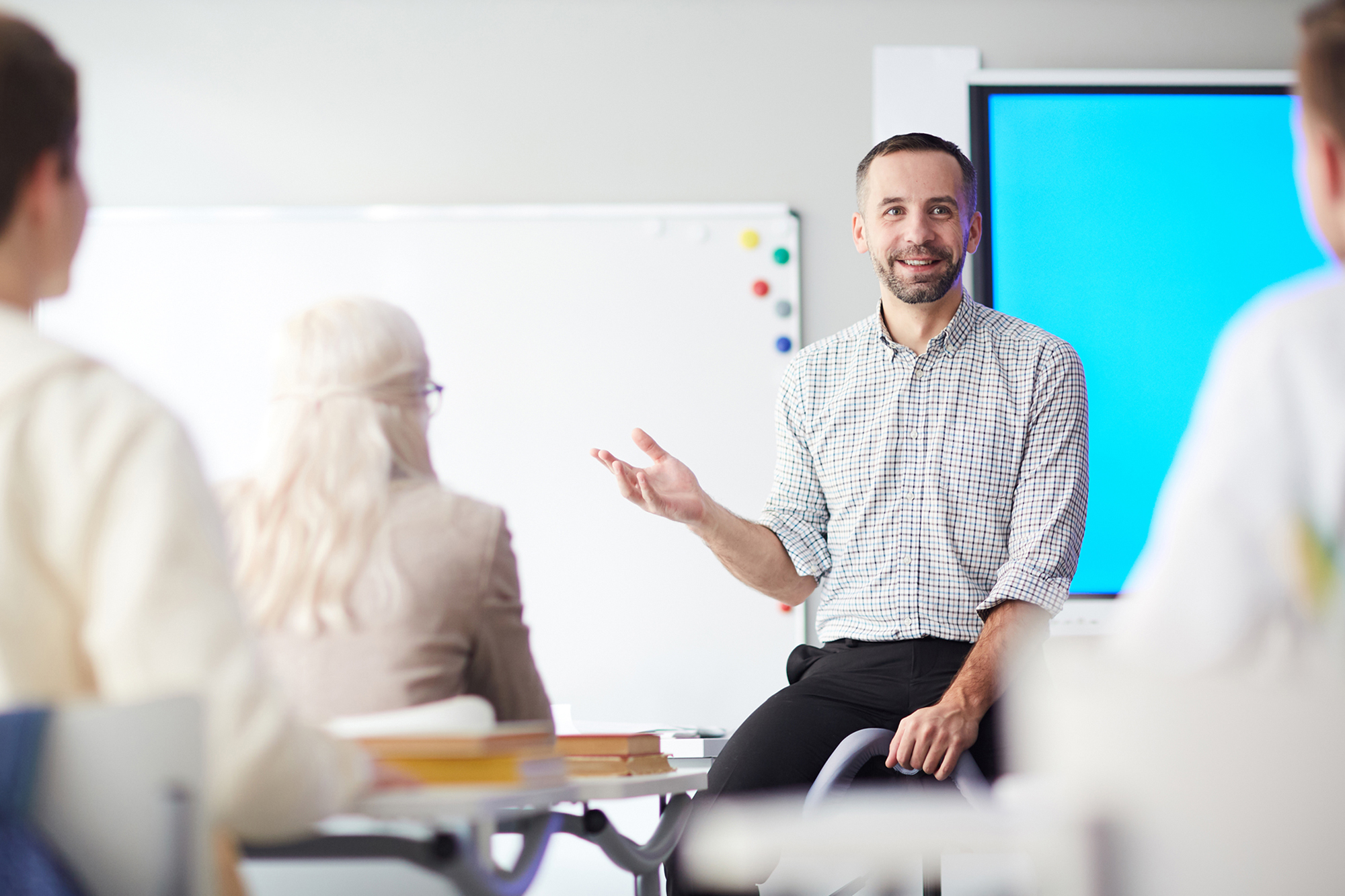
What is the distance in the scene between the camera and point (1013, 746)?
1926 millimetres

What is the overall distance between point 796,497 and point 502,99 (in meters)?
1.63

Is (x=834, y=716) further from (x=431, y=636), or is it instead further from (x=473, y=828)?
(x=473, y=828)

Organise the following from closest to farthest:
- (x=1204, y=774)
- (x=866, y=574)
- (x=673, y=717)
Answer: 1. (x=1204, y=774)
2. (x=866, y=574)
3. (x=673, y=717)

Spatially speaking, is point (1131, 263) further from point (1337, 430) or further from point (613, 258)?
point (1337, 430)

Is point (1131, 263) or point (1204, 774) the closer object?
point (1204, 774)

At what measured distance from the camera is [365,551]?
1.33 metres

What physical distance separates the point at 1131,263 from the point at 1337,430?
2756mm

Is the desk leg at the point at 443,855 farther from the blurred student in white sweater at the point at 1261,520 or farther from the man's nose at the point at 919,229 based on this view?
the man's nose at the point at 919,229

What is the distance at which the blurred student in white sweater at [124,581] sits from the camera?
0.78m

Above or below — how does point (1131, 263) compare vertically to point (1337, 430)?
above

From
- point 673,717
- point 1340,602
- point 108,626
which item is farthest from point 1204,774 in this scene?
point 673,717

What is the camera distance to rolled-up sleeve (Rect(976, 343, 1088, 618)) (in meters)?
2.03

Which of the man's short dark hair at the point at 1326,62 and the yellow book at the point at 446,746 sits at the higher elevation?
the man's short dark hair at the point at 1326,62

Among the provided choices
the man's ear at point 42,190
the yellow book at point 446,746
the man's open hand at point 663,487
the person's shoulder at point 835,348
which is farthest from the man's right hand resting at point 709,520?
the man's ear at point 42,190
